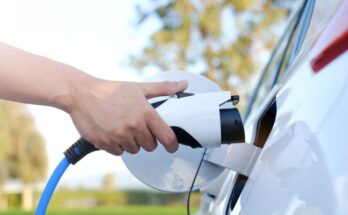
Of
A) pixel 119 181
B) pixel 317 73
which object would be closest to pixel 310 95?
pixel 317 73

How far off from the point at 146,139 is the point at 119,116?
72 mm

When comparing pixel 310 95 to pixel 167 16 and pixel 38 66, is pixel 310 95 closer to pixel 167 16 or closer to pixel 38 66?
pixel 38 66

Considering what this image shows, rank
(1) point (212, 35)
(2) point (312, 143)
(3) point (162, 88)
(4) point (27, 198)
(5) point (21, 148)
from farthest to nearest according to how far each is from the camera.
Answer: (5) point (21, 148)
(4) point (27, 198)
(1) point (212, 35)
(3) point (162, 88)
(2) point (312, 143)

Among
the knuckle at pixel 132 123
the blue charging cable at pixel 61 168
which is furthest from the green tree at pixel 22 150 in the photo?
the knuckle at pixel 132 123

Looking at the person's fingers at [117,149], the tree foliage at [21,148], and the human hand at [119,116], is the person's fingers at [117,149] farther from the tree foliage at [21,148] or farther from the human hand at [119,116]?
the tree foliage at [21,148]

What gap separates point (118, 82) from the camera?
1.13m

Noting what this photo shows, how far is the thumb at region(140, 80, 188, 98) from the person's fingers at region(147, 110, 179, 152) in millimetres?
78

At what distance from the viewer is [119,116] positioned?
1.08 meters

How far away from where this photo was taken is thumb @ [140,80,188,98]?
3.77 ft

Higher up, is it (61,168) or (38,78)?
(38,78)

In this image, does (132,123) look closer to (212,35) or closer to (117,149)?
(117,149)

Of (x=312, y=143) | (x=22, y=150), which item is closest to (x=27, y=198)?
(x=22, y=150)

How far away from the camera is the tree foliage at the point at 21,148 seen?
34.8m

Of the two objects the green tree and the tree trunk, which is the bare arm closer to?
the tree trunk
